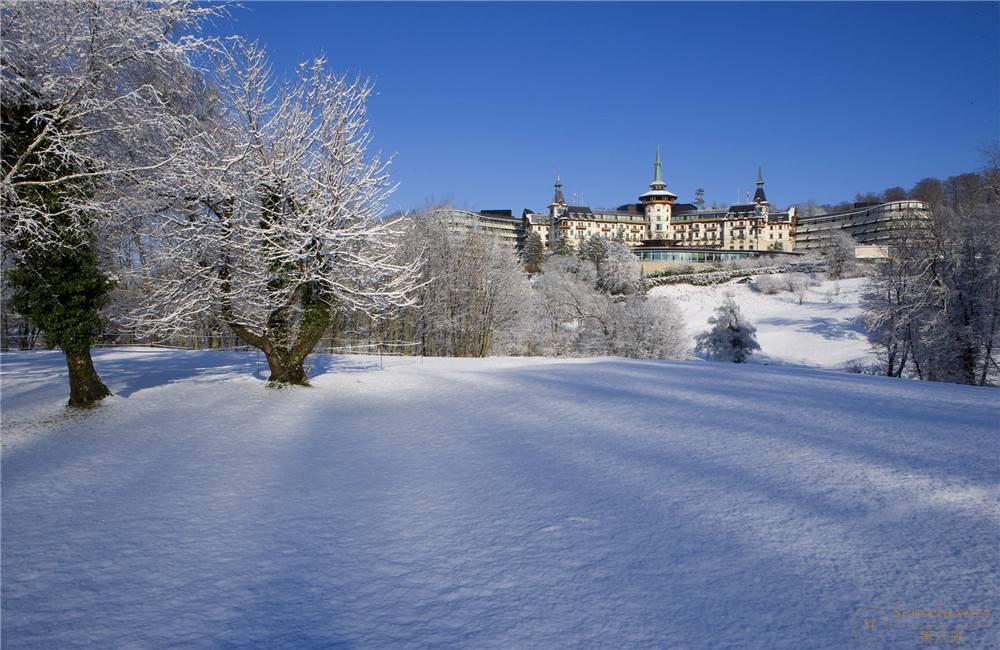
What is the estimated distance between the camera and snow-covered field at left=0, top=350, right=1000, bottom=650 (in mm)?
2846

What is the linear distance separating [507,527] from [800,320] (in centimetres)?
5162

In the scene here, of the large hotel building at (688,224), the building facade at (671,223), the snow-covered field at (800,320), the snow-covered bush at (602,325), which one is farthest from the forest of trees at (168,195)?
the building facade at (671,223)

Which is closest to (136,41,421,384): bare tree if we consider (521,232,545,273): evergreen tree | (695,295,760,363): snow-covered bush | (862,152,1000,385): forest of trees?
(862,152,1000,385): forest of trees

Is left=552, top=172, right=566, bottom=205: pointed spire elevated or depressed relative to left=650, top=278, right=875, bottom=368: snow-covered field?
elevated

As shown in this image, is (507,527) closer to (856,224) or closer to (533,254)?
(533,254)

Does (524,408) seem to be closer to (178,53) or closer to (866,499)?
(866,499)

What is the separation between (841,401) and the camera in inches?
328

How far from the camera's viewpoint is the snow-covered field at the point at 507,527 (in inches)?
112

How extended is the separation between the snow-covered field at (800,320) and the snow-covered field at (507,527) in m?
33.3

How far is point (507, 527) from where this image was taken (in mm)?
4000

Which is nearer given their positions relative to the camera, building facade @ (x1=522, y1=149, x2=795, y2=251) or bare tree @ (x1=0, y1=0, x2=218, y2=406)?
bare tree @ (x1=0, y1=0, x2=218, y2=406)

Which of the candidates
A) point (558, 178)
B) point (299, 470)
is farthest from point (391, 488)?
point (558, 178)

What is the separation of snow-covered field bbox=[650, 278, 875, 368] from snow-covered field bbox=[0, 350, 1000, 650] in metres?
33.3

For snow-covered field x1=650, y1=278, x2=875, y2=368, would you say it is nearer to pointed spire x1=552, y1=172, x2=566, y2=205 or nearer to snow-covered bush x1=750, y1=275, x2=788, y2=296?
snow-covered bush x1=750, y1=275, x2=788, y2=296
